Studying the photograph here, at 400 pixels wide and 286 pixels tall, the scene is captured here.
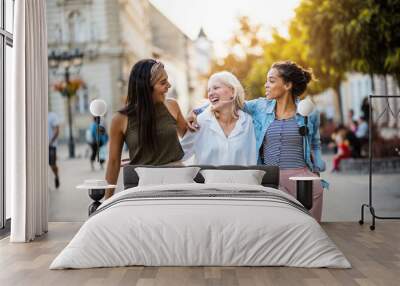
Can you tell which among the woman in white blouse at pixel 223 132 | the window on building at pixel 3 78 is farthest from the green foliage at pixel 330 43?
the window on building at pixel 3 78

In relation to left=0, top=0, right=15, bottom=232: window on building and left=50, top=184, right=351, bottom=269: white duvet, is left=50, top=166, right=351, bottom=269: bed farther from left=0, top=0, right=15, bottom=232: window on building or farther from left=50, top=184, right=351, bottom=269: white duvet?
left=0, top=0, right=15, bottom=232: window on building

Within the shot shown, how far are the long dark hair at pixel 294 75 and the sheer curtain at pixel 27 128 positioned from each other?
2.04m

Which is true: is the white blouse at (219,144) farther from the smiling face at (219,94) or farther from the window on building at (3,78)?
the window on building at (3,78)

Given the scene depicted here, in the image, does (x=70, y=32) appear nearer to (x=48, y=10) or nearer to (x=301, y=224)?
(x=48, y=10)

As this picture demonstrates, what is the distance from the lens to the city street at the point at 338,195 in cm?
796

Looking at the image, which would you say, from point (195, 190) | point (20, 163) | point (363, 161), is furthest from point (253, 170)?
point (363, 161)

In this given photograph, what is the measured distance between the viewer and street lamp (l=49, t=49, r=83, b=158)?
31.7ft

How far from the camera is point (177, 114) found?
5641mm

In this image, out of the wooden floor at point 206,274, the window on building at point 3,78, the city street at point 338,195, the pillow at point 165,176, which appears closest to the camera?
the wooden floor at point 206,274

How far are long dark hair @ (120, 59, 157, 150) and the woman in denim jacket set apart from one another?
0.44 meters

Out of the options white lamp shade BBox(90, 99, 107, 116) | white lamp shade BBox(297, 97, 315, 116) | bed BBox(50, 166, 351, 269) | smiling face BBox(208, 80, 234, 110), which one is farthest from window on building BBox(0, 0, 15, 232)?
white lamp shade BBox(297, 97, 315, 116)

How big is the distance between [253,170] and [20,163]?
181cm

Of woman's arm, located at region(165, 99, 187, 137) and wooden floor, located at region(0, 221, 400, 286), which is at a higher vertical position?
woman's arm, located at region(165, 99, 187, 137)

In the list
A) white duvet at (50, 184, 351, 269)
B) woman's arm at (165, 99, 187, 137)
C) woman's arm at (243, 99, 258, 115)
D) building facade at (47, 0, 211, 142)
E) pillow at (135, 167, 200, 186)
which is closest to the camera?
white duvet at (50, 184, 351, 269)
